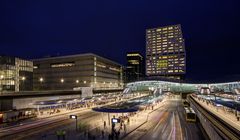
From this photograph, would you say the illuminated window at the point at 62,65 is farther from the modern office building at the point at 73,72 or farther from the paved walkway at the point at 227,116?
the paved walkway at the point at 227,116

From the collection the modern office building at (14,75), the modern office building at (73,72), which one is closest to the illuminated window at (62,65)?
the modern office building at (73,72)

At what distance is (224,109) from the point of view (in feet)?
181

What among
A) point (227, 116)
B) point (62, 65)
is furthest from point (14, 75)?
point (227, 116)

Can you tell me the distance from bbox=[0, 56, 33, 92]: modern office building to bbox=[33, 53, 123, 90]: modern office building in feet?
42.1

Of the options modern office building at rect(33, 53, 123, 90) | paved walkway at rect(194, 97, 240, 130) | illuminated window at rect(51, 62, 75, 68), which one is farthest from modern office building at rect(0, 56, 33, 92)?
paved walkway at rect(194, 97, 240, 130)

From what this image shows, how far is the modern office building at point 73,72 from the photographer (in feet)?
424

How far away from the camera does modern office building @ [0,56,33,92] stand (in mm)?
100625

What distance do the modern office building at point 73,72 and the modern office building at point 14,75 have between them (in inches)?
505

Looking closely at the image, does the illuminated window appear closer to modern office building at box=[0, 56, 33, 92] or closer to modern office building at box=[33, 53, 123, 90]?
modern office building at box=[33, 53, 123, 90]

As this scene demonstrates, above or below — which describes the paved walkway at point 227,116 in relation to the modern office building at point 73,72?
below

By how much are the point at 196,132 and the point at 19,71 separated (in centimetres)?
10462

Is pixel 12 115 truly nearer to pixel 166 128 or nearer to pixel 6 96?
pixel 6 96

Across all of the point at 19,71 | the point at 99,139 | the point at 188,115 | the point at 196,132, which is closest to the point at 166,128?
the point at 196,132

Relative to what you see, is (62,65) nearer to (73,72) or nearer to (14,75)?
(73,72)
